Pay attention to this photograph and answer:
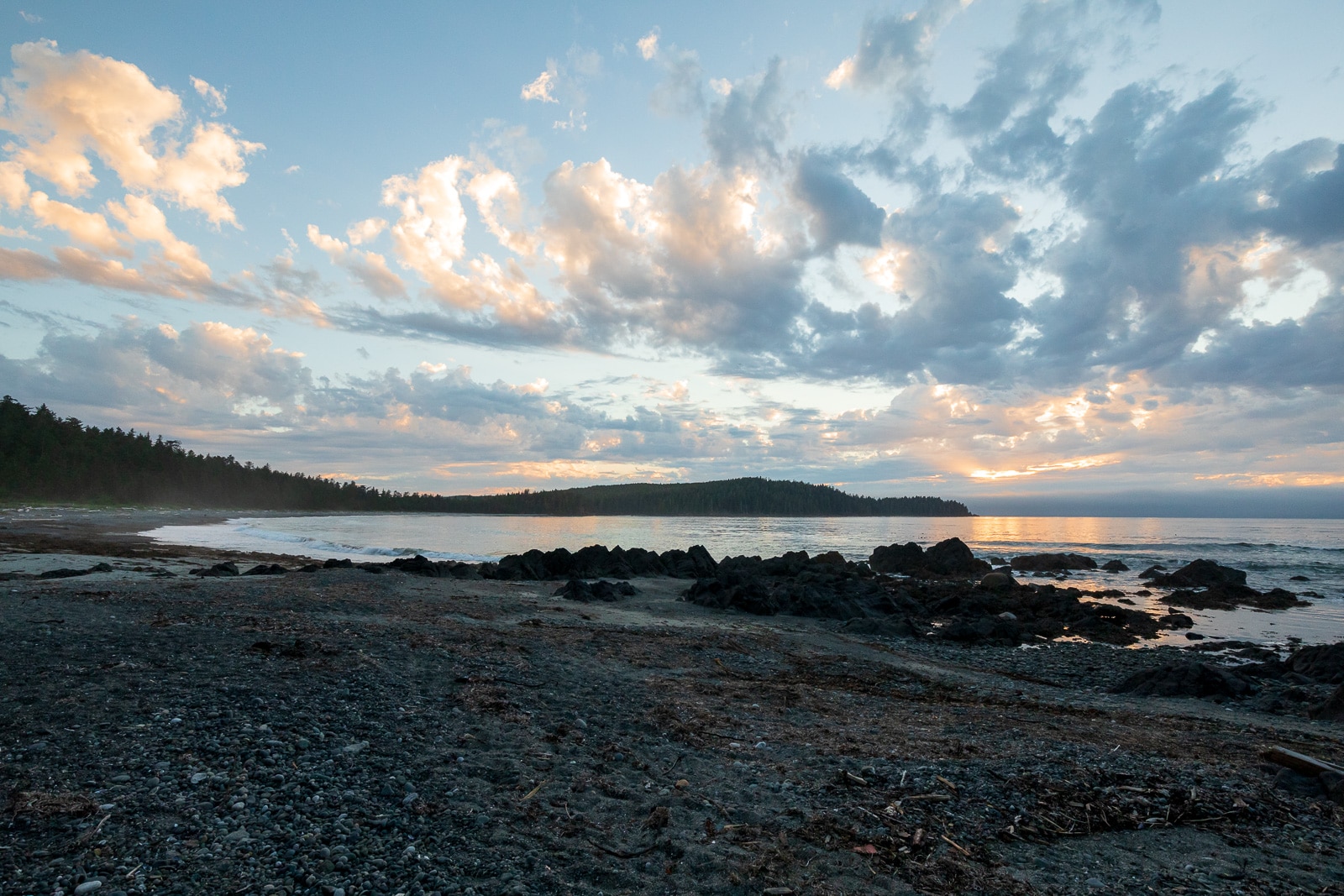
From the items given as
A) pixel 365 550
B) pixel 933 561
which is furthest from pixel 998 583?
pixel 365 550

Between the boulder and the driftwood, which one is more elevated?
the driftwood

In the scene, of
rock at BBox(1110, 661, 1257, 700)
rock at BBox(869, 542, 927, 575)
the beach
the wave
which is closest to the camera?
the beach

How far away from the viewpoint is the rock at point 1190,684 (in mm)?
11375

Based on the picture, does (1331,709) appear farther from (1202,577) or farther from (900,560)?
(900,560)

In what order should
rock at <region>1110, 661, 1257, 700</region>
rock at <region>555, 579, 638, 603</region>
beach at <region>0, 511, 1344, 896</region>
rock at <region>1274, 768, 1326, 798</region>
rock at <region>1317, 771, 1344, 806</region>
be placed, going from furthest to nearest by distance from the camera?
rock at <region>555, 579, 638, 603</region> → rock at <region>1110, 661, 1257, 700</region> → rock at <region>1274, 768, 1326, 798</region> → rock at <region>1317, 771, 1344, 806</region> → beach at <region>0, 511, 1344, 896</region>

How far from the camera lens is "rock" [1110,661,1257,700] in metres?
11.4

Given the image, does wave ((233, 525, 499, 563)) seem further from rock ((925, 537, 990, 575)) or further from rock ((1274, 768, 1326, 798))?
rock ((1274, 768, 1326, 798))

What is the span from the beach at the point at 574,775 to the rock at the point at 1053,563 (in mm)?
28959

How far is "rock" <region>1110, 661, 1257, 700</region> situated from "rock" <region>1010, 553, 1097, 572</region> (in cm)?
2780

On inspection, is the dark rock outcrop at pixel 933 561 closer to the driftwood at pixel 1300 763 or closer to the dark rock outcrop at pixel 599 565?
the dark rock outcrop at pixel 599 565

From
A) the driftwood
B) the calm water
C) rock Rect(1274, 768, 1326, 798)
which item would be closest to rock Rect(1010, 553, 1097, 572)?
the calm water

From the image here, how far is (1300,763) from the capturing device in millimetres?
6250

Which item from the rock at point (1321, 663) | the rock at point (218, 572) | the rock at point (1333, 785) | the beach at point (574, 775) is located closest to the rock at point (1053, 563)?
the rock at point (1321, 663)

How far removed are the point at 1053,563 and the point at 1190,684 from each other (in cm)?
2939
